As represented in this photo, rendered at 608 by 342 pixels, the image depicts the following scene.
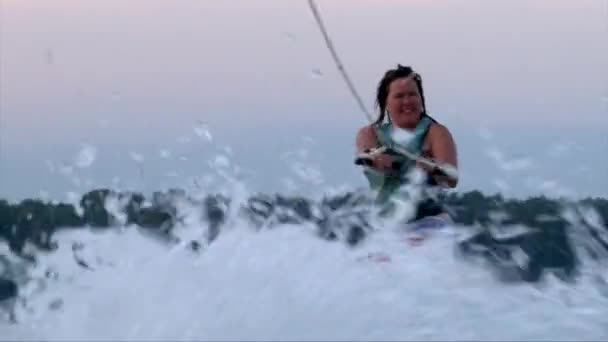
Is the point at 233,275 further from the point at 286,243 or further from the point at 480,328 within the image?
the point at 480,328

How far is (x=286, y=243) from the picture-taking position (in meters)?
3.73

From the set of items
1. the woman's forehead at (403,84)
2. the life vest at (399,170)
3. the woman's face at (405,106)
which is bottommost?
the life vest at (399,170)

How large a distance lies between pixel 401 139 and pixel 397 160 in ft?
0.79

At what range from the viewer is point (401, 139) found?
19.4 ft

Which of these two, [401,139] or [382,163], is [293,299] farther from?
[401,139]

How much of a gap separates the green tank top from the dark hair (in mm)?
97

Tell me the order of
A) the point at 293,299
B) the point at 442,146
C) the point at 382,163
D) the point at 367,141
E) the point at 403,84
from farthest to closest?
1. the point at 403,84
2. the point at 367,141
3. the point at 442,146
4. the point at 382,163
5. the point at 293,299

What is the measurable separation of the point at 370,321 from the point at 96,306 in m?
0.63

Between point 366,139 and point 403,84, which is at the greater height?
point 403,84

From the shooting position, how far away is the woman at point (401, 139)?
18.4ft

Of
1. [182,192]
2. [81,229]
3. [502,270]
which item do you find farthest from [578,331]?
[182,192]

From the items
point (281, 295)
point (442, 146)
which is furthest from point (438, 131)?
point (281, 295)

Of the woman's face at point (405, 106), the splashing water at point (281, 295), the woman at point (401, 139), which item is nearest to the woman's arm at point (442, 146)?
the woman at point (401, 139)

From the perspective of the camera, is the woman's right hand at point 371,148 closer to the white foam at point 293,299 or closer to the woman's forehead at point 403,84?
the woman's forehead at point 403,84
